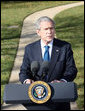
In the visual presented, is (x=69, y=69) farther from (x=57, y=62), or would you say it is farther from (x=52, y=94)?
(x=52, y=94)

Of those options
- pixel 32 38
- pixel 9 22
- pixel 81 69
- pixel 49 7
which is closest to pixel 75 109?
pixel 81 69

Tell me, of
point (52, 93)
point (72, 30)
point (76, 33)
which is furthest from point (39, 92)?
point (72, 30)

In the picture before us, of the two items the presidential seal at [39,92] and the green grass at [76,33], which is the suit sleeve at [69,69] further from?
the green grass at [76,33]

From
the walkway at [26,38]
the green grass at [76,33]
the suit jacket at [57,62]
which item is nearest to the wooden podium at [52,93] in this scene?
the suit jacket at [57,62]

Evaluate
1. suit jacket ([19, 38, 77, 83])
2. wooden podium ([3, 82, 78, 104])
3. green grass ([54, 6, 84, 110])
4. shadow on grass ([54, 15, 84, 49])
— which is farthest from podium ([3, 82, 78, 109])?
shadow on grass ([54, 15, 84, 49])

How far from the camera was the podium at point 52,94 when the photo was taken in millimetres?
3760

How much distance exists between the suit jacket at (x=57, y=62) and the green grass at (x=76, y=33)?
3375mm

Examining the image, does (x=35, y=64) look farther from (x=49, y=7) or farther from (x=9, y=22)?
(x=49, y=7)

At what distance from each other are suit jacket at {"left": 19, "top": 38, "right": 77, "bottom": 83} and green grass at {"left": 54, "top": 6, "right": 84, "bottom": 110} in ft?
11.1

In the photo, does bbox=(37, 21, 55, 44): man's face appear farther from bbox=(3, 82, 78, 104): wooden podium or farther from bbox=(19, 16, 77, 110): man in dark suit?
bbox=(3, 82, 78, 104): wooden podium

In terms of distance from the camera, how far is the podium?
3760 millimetres

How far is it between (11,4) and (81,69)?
19.6 meters

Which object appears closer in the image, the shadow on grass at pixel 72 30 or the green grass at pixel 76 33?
the green grass at pixel 76 33

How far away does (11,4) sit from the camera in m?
29.6
